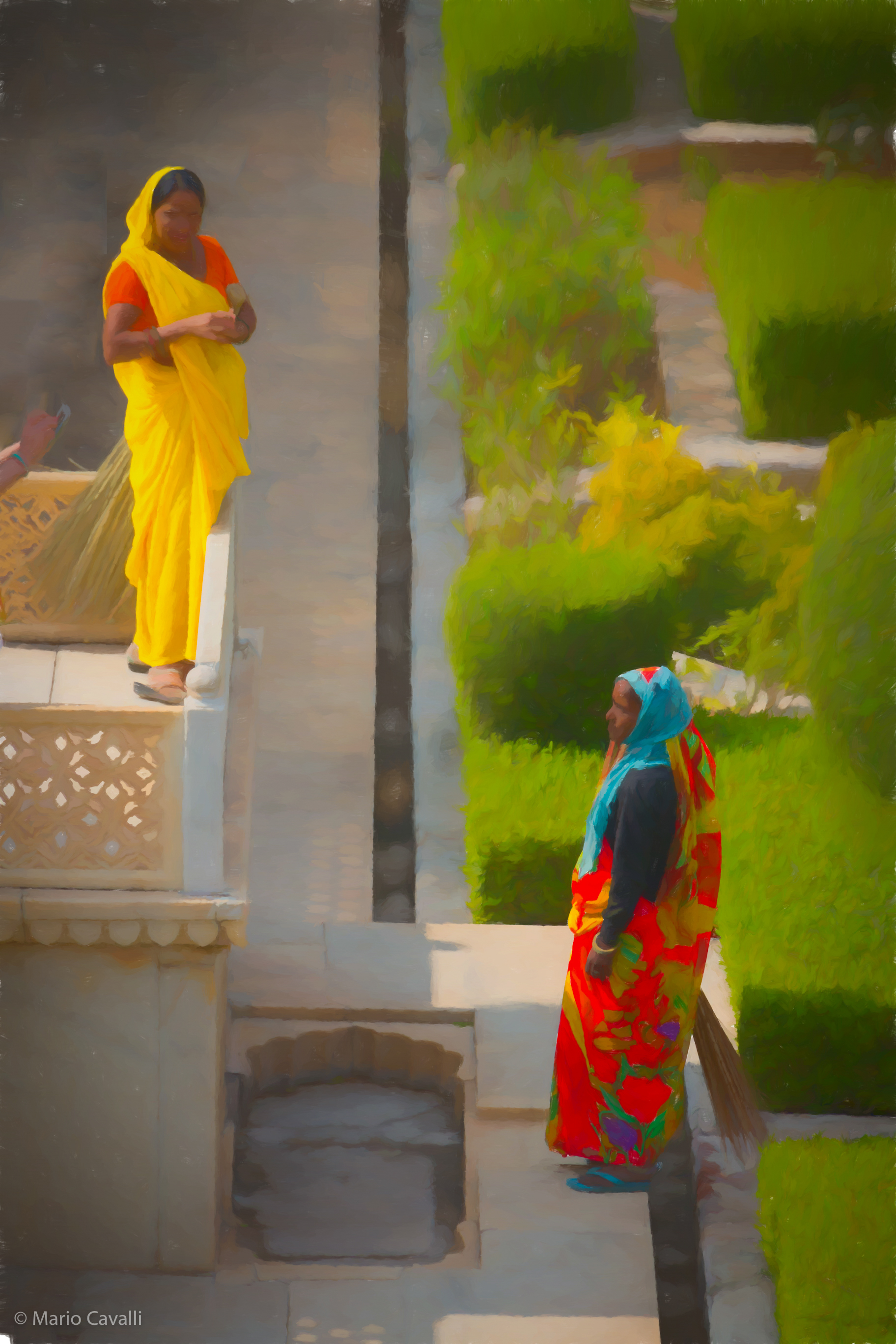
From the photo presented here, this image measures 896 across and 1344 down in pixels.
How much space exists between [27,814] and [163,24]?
11514 mm

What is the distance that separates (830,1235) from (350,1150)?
1.81 metres

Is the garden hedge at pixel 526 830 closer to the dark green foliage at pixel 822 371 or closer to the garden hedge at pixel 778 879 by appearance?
the garden hedge at pixel 778 879

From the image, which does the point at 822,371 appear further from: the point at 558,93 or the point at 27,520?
the point at 27,520

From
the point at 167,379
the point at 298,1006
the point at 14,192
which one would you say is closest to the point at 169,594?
the point at 167,379

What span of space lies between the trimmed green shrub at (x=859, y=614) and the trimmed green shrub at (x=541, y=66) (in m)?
6.50

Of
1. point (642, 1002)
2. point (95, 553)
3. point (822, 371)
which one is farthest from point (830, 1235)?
point (822, 371)

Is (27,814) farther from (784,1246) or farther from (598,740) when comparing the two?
(598,740)

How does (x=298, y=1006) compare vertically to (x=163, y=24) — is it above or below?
below

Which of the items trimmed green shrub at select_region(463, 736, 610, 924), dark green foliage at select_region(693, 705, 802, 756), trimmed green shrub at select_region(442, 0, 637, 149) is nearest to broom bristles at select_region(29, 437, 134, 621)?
trimmed green shrub at select_region(463, 736, 610, 924)

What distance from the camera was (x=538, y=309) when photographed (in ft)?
33.9

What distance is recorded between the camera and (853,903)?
573cm

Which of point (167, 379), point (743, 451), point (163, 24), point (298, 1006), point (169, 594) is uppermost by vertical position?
point (163, 24)

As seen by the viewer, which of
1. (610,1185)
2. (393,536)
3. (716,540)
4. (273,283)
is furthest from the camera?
(273,283)

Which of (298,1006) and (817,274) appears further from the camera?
(817,274)
